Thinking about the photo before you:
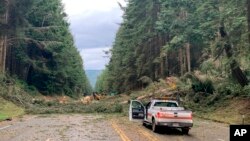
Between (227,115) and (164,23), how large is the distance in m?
13.6

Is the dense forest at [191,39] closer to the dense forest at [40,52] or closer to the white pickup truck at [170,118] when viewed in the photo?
the white pickup truck at [170,118]

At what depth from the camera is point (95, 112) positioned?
39.4 metres

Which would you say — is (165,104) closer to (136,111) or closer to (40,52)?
(136,111)

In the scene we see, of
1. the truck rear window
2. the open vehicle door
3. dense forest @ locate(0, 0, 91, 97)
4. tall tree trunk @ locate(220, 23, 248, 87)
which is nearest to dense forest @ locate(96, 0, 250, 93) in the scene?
tall tree trunk @ locate(220, 23, 248, 87)

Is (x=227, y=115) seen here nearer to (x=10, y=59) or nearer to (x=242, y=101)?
(x=242, y=101)

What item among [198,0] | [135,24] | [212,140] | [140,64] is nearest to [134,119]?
[212,140]

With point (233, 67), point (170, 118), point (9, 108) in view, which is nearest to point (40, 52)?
point (9, 108)

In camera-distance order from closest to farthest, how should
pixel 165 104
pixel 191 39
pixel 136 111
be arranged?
1. pixel 165 104
2. pixel 136 111
3. pixel 191 39

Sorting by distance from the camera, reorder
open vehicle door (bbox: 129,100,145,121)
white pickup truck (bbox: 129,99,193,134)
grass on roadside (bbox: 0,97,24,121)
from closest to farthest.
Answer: white pickup truck (bbox: 129,99,193,134)
open vehicle door (bbox: 129,100,145,121)
grass on roadside (bbox: 0,97,24,121)

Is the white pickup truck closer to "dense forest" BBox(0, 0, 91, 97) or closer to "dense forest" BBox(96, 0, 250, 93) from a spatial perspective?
"dense forest" BBox(96, 0, 250, 93)

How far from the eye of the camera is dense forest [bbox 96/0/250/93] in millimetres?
28875

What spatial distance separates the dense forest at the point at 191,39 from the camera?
2888 centimetres

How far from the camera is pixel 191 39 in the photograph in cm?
3619

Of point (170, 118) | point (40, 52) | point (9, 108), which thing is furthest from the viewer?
point (40, 52)
